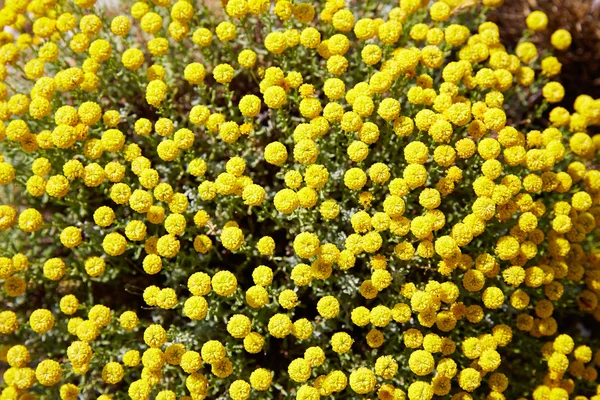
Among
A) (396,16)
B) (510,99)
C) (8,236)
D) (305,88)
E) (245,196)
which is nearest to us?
(245,196)

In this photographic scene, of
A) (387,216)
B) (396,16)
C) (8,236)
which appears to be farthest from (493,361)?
(8,236)

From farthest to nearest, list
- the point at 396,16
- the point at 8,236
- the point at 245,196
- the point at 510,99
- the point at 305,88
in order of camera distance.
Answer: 1. the point at 510,99
2. the point at 8,236
3. the point at 396,16
4. the point at 305,88
5. the point at 245,196

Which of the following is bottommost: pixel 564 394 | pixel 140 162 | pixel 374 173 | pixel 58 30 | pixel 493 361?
pixel 564 394

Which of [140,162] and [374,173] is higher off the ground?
[140,162]

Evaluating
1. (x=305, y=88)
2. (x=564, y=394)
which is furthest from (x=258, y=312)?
(x=564, y=394)

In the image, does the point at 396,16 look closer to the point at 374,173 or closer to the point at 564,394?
the point at 374,173

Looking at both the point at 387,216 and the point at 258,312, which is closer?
the point at 387,216
